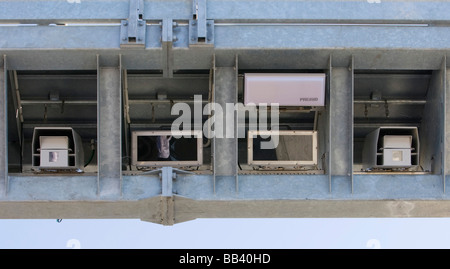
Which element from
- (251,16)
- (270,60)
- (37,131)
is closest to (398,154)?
(270,60)

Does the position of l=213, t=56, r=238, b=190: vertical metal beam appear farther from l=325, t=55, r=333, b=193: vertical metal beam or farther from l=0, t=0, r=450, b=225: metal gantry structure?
l=325, t=55, r=333, b=193: vertical metal beam

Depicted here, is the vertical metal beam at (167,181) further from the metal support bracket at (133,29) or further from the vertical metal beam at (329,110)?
the vertical metal beam at (329,110)

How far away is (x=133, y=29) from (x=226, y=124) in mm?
1729

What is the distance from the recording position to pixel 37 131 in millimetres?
8820

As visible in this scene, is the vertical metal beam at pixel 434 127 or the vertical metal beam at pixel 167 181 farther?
the vertical metal beam at pixel 434 127

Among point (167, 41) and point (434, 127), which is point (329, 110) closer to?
point (434, 127)

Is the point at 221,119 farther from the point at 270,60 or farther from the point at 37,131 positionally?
the point at 37,131

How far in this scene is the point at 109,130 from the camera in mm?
8297

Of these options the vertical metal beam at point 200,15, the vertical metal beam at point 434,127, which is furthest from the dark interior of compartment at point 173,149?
the vertical metal beam at point 434,127

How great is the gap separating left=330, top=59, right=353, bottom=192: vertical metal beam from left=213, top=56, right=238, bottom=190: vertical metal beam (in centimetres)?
130

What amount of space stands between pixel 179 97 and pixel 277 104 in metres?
1.75

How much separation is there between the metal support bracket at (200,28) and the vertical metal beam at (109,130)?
1.06 metres

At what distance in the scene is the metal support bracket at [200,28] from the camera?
8.02 meters

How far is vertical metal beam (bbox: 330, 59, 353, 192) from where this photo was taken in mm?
8367
